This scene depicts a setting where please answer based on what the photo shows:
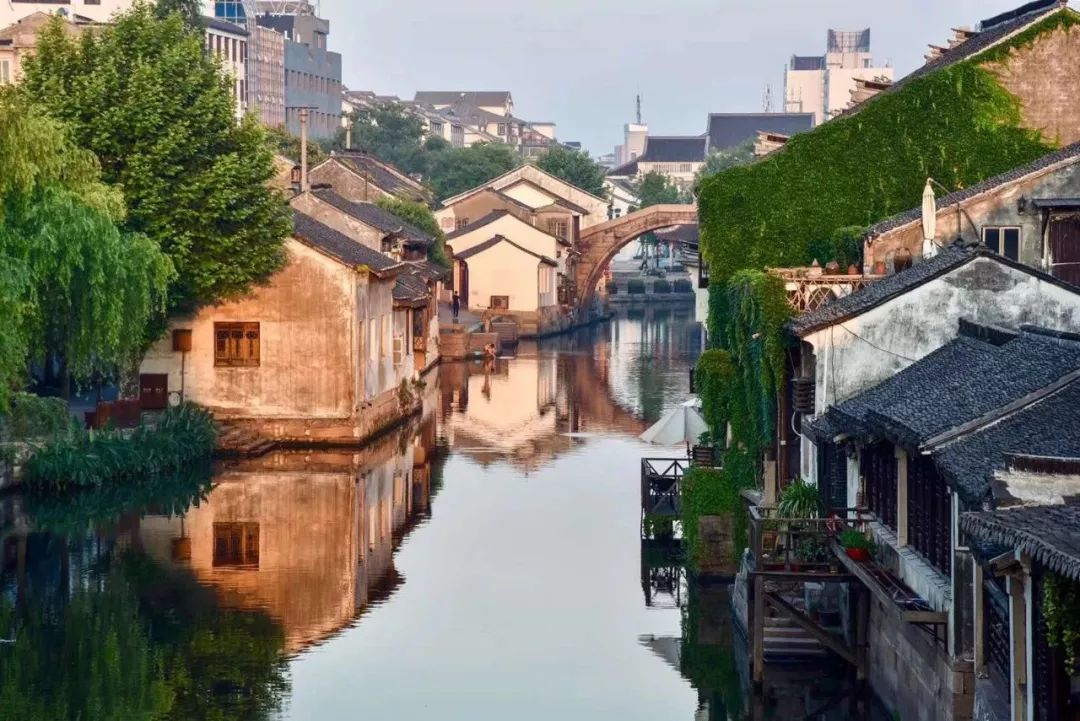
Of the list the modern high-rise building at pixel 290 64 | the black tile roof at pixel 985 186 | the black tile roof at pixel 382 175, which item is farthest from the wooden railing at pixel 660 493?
the modern high-rise building at pixel 290 64

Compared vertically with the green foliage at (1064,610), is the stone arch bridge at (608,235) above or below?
above

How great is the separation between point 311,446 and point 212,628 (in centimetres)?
2114

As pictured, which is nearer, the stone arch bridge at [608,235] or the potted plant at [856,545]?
the potted plant at [856,545]

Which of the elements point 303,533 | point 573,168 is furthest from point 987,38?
point 573,168

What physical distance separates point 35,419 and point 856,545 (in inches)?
906

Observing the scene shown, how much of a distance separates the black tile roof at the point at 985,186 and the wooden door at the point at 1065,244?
1043 millimetres

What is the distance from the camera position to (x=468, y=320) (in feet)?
310

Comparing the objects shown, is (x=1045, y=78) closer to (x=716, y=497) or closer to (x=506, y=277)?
(x=716, y=497)

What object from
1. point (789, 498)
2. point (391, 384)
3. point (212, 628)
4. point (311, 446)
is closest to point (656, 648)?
point (789, 498)

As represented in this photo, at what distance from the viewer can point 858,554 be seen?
2583 cm

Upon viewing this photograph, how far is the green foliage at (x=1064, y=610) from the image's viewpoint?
15227 mm

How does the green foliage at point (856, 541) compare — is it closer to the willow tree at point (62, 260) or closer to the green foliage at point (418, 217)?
the willow tree at point (62, 260)

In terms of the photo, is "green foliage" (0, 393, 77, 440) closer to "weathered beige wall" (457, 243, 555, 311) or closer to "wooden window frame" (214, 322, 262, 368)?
"wooden window frame" (214, 322, 262, 368)

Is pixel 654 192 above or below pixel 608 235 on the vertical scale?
above
